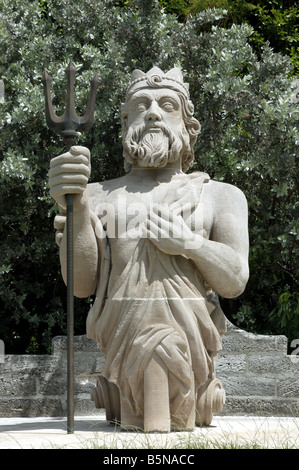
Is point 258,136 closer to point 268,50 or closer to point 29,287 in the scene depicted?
point 268,50

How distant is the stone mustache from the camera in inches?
215

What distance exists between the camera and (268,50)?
9047 millimetres

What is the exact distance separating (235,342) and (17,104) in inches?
125

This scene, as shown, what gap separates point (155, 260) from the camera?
18.5ft

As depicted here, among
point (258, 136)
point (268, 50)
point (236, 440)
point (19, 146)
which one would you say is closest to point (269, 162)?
point (258, 136)

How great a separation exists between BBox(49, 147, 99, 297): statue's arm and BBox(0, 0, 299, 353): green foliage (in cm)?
256

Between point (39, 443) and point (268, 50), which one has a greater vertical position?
point (268, 50)

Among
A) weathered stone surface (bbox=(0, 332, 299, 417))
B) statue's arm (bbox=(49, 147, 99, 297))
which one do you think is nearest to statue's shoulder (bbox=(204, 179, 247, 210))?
statue's arm (bbox=(49, 147, 99, 297))

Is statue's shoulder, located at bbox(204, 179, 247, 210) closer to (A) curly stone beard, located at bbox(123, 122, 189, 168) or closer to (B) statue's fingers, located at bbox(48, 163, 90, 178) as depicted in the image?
(A) curly stone beard, located at bbox(123, 122, 189, 168)

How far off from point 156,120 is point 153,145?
17 cm

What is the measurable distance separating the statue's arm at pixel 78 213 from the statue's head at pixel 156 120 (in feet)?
1.88

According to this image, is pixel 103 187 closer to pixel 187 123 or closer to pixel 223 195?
pixel 187 123

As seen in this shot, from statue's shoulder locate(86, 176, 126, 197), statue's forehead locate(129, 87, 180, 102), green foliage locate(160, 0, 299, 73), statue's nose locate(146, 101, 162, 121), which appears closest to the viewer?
statue's nose locate(146, 101, 162, 121)

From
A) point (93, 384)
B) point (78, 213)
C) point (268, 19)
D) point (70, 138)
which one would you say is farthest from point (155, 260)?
point (268, 19)
